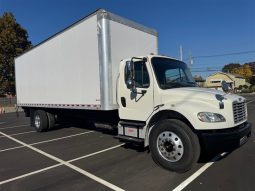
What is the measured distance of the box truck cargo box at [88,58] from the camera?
24.1 feet

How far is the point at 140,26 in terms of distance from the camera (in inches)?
334

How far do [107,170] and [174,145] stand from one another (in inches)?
60.4

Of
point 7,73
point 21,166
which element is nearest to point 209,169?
point 21,166

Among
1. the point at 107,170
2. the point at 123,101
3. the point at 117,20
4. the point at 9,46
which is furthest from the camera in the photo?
the point at 9,46

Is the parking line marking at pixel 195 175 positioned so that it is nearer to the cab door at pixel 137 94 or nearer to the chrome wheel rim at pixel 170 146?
the chrome wheel rim at pixel 170 146

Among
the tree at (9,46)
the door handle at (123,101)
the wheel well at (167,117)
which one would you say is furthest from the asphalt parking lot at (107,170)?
the tree at (9,46)

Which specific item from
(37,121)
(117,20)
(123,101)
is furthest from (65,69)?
(37,121)

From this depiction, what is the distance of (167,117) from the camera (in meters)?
6.10

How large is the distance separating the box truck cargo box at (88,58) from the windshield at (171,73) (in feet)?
3.99

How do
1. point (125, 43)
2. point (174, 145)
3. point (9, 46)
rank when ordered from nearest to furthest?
point (174, 145) < point (125, 43) < point (9, 46)

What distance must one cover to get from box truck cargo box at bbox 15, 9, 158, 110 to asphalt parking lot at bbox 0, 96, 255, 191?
4.37ft

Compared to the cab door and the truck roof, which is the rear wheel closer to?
the truck roof

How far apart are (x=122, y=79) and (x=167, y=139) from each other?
2109 millimetres

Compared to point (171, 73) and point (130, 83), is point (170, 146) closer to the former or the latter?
point (130, 83)
